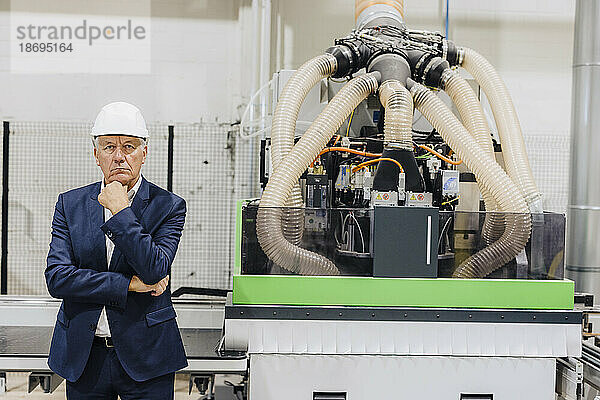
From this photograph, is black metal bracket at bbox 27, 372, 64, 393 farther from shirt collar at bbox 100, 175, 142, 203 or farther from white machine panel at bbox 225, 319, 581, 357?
shirt collar at bbox 100, 175, 142, 203

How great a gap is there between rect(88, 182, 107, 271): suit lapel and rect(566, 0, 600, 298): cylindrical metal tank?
11.3ft

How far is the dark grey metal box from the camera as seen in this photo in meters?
2.23

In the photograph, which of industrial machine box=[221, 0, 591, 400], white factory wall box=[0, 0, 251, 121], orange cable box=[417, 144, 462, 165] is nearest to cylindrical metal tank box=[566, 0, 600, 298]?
orange cable box=[417, 144, 462, 165]

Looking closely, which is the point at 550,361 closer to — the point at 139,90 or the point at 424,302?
the point at 424,302

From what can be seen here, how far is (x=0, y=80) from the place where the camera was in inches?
183

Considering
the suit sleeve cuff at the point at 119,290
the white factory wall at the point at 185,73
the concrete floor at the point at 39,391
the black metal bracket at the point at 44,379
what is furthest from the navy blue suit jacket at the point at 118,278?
the white factory wall at the point at 185,73

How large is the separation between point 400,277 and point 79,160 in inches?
128

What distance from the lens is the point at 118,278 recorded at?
6.08ft

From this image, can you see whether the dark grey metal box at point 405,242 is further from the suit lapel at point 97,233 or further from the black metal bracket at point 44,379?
the black metal bracket at point 44,379

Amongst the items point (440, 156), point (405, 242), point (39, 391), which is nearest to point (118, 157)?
point (405, 242)

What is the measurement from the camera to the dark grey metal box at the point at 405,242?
88.0 inches

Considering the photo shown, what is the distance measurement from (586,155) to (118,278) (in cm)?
356

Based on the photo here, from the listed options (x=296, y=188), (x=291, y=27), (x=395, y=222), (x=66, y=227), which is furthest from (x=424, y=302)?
(x=291, y=27)

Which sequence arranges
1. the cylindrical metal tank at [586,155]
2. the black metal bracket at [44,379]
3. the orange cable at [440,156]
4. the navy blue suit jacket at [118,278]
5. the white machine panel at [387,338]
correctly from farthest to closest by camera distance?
1. the cylindrical metal tank at [586,155]
2. the orange cable at [440,156]
3. the black metal bracket at [44,379]
4. the white machine panel at [387,338]
5. the navy blue suit jacket at [118,278]
